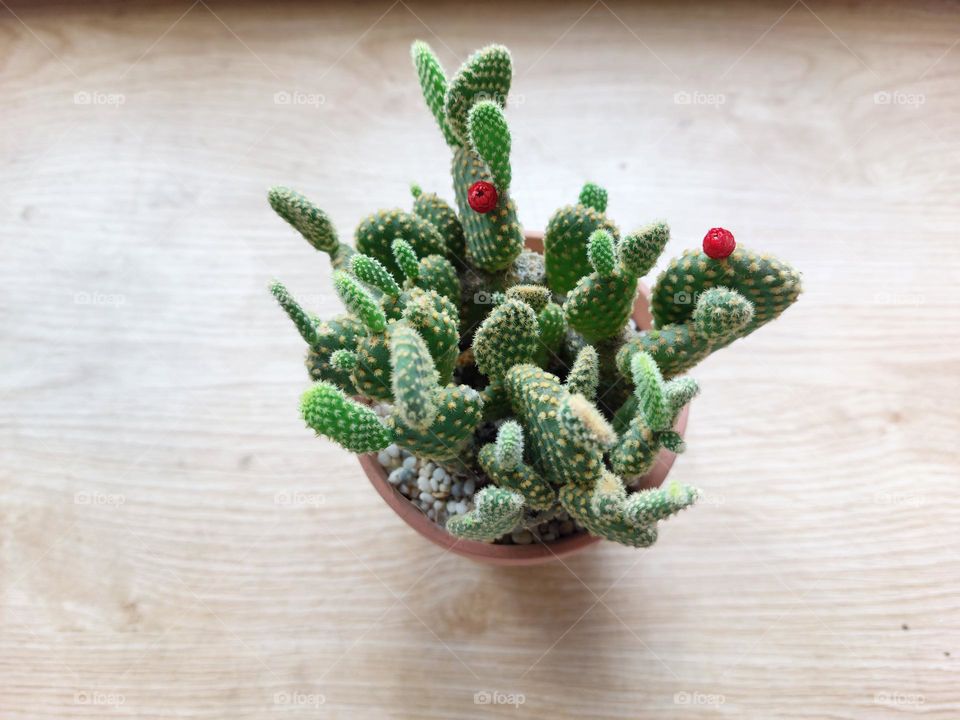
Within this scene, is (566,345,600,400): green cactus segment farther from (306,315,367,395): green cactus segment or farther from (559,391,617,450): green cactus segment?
(306,315,367,395): green cactus segment

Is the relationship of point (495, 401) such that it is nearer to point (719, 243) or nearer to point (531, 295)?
point (531, 295)

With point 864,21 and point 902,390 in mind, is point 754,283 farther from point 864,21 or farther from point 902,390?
point 864,21

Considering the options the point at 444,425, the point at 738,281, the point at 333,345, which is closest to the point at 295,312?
the point at 333,345

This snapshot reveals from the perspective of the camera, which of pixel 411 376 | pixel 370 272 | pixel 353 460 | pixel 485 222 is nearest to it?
pixel 411 376

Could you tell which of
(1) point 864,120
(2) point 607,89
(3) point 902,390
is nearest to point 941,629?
(3) point 902,390

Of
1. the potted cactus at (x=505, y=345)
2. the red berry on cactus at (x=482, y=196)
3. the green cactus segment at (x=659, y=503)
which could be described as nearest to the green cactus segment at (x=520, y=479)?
the potted cactus at (x=505, y=345)

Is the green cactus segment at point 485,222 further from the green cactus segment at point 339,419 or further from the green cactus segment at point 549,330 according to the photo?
the green cactus segment at point 339,419

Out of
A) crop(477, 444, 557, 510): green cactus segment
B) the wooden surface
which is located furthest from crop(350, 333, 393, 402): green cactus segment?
the wooden surface
